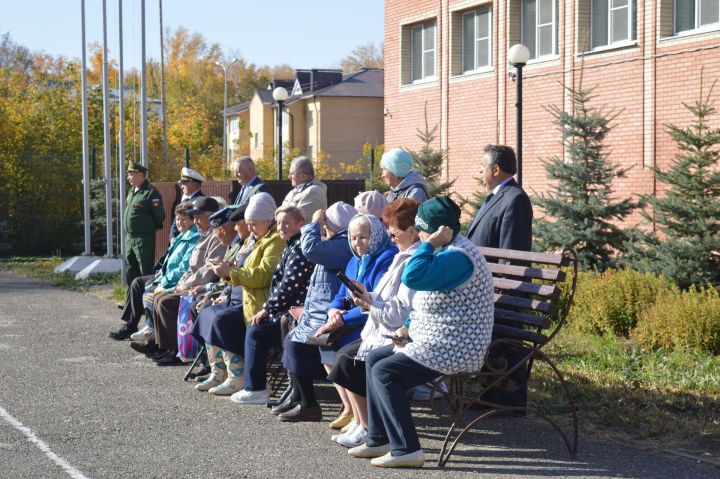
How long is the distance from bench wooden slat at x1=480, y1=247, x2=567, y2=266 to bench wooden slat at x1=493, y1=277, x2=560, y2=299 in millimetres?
157

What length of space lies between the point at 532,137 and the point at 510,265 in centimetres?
1394

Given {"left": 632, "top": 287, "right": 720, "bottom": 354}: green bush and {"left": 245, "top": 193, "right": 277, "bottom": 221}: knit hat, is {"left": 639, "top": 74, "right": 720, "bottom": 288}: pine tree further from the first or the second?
{"left": 245, "top": 193, "right": 277, "bottom": 221}: knit hat

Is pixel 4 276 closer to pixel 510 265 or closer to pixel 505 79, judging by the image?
pixel 505 79

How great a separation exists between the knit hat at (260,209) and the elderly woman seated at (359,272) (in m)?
1.50

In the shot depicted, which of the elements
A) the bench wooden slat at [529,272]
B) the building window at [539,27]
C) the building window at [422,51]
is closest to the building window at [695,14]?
the building window at [539,27]

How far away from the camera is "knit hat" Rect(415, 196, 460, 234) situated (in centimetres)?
641

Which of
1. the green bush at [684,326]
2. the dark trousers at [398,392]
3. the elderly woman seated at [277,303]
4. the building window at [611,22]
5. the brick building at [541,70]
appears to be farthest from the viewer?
the building window at [611,22]

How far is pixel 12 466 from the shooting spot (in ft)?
21.6

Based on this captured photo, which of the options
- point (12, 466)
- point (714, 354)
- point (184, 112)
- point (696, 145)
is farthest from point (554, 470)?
point (184, 112)

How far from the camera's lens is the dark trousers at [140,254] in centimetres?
1462

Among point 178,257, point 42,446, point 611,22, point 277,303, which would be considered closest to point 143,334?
point 178,257

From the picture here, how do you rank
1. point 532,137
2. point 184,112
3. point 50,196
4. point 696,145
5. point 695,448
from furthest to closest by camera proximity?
1. point 184,112
2. point 50,196
3. point 532,137
4. point 696,145
5. point 695,448

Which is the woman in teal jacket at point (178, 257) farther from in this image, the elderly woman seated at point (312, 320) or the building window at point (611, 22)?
the building window at point (611, 22)

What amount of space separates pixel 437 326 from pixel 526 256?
1.25 m
